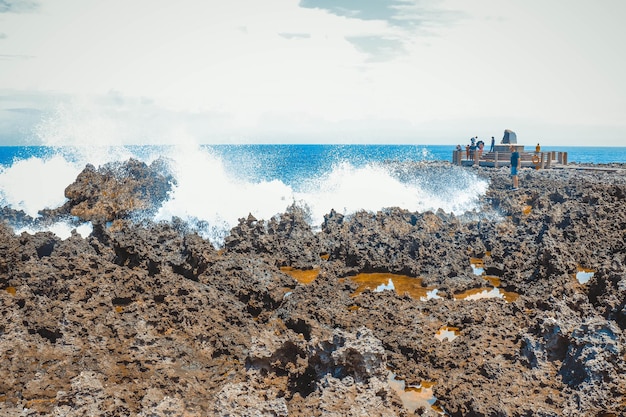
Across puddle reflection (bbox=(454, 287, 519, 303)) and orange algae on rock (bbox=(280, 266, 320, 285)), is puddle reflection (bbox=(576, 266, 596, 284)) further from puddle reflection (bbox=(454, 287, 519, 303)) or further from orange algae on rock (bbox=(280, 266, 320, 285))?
orange algae on rock (bbox=(280, 266, 320, 285))

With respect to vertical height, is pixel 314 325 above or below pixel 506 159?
below

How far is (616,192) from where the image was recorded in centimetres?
1564

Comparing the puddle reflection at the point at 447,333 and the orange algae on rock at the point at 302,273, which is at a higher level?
the puddle reflection at the point at 447,333

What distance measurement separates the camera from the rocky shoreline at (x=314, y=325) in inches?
187

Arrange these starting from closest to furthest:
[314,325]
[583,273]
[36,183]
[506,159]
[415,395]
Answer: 1. [415,395]
2. [314,325]
3. [583,273]
4. [36,183]
5. [506,159]

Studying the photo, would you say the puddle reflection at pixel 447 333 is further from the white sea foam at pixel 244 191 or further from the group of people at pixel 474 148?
the group of people at pixel 474 148

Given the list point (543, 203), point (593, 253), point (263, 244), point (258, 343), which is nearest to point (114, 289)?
point (258, 343)

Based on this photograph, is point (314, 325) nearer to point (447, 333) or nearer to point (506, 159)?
point (447, 333)

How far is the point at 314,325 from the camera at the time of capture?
6.88 meters

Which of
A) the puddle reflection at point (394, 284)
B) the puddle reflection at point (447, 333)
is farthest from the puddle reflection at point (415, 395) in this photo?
the puddle reflection at point (394, 284)

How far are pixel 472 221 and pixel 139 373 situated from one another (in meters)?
12.2

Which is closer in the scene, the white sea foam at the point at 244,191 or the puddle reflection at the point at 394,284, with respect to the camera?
the puddle reflection at the point at 394,284

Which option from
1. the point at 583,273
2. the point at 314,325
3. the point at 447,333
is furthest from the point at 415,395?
the point at 583,273

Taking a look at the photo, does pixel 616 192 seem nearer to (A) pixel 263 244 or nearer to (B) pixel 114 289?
(A) pixel 263 244
